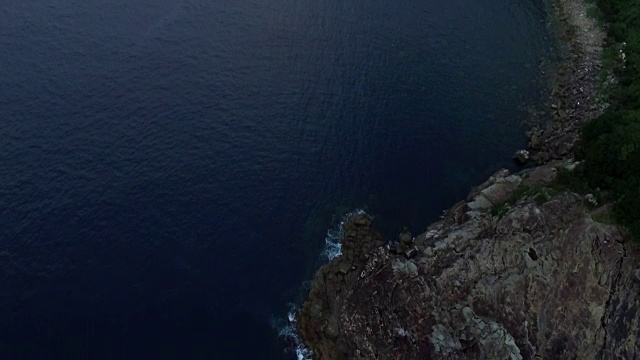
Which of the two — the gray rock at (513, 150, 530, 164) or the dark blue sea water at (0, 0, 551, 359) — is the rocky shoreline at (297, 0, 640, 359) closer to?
the dark blue sea water at (0, 0, 551, 359)

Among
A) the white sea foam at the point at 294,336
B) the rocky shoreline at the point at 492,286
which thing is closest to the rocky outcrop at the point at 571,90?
the rocky shoreline at the point at 492,286

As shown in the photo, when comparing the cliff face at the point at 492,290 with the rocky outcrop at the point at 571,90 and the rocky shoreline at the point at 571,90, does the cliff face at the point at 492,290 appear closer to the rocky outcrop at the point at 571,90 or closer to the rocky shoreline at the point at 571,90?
the rocky shoreline at the point at 571,90

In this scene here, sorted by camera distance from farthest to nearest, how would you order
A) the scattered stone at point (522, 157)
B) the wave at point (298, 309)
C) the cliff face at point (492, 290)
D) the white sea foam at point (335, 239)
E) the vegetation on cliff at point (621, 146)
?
the scattered stone at point (522, 157) → the white sea foam at point (335, 239) → the wave at point (298, 309) → the vegetation on cliff at point (621, 146) → the cliff face at point (492, 290)

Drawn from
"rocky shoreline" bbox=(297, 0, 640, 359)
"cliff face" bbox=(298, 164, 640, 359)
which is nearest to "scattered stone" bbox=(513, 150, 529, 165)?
"rocky shoreline" bbox=(297, 0, 640, 359)

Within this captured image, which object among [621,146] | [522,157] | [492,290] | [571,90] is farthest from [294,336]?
[571,90]

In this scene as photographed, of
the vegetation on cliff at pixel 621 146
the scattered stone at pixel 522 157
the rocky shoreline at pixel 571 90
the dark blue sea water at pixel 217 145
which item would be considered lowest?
the dark blue sea water at pixel 217 145

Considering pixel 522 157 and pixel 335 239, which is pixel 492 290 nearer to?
pixel 335 239

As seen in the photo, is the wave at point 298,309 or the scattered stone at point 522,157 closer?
the wave at point 298,309

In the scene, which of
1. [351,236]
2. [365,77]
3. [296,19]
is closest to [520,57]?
[365,77]
